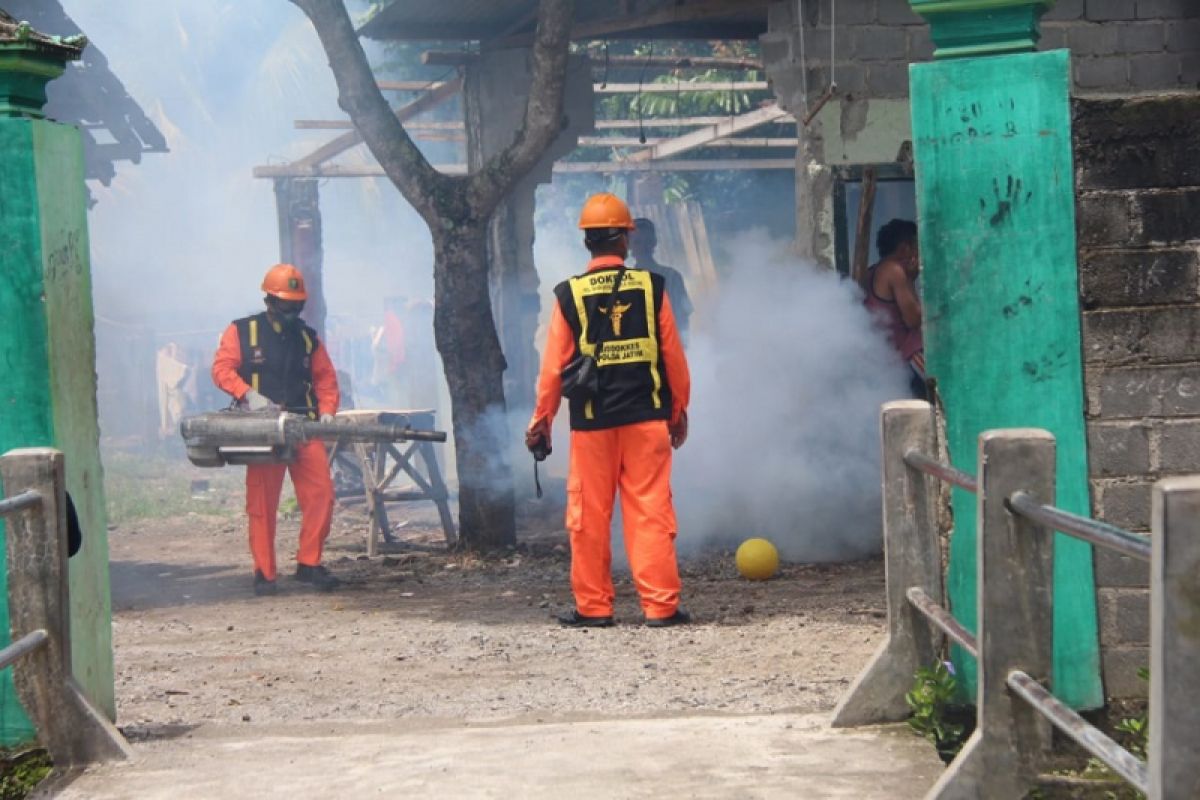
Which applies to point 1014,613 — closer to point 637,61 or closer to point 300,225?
point 637,61

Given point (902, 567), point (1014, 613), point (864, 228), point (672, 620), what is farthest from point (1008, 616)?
point (864, 228)

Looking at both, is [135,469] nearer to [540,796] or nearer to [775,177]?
[775,177]

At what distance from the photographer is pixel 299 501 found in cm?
1098

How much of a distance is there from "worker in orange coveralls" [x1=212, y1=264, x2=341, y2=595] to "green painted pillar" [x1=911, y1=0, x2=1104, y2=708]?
634 cm

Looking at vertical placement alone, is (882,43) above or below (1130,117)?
above

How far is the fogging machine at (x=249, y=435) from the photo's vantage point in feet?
35.0

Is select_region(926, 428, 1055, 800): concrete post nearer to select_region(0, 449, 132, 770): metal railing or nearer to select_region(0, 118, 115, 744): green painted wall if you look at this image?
select_region(0, 449, 132, 770): metal railing

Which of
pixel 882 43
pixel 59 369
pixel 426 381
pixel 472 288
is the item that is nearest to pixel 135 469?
pixel 426 381

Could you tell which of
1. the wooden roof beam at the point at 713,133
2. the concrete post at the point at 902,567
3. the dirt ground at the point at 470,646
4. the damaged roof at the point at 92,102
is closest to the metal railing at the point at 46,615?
the dirt ground at the point at 470,646

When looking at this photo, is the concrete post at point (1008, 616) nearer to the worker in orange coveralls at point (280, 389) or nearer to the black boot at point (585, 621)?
the black boot at point (585, 621)

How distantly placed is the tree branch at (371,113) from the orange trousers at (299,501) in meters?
1.73

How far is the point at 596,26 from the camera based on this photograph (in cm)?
1320

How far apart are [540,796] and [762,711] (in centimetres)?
147

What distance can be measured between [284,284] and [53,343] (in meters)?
5.54
